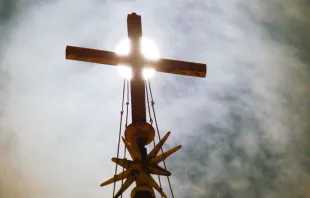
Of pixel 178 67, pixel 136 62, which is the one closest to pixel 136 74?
pixel 136 62

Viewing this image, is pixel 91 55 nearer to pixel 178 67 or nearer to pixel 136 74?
pixel 136 74

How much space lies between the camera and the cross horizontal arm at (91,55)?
8703 millimetres

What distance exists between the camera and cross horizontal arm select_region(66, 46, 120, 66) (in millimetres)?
8703

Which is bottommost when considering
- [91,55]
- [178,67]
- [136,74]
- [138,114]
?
[138,114]

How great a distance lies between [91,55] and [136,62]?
4.55 feet

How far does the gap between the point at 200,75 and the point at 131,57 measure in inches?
90.8

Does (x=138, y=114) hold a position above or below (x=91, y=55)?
below


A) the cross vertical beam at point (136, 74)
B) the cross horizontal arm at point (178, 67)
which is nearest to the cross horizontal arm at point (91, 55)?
the cross vertical beam at point (136, 74)

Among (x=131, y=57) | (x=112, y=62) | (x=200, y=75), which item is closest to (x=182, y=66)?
(x=200, y=75)

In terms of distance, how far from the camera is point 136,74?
905 centimetres

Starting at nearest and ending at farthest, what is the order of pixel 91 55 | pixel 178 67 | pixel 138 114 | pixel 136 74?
pixel 138 114 < pixel 91 55 < pixel 136 74 < pixel 178 67

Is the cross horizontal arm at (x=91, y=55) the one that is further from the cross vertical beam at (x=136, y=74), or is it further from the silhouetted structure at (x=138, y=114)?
the cross vertical beam at (x=136, y=74)

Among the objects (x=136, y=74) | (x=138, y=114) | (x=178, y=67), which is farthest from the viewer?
(x=178, y=67)

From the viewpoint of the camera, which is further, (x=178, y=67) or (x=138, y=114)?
(x=178, y=67)
